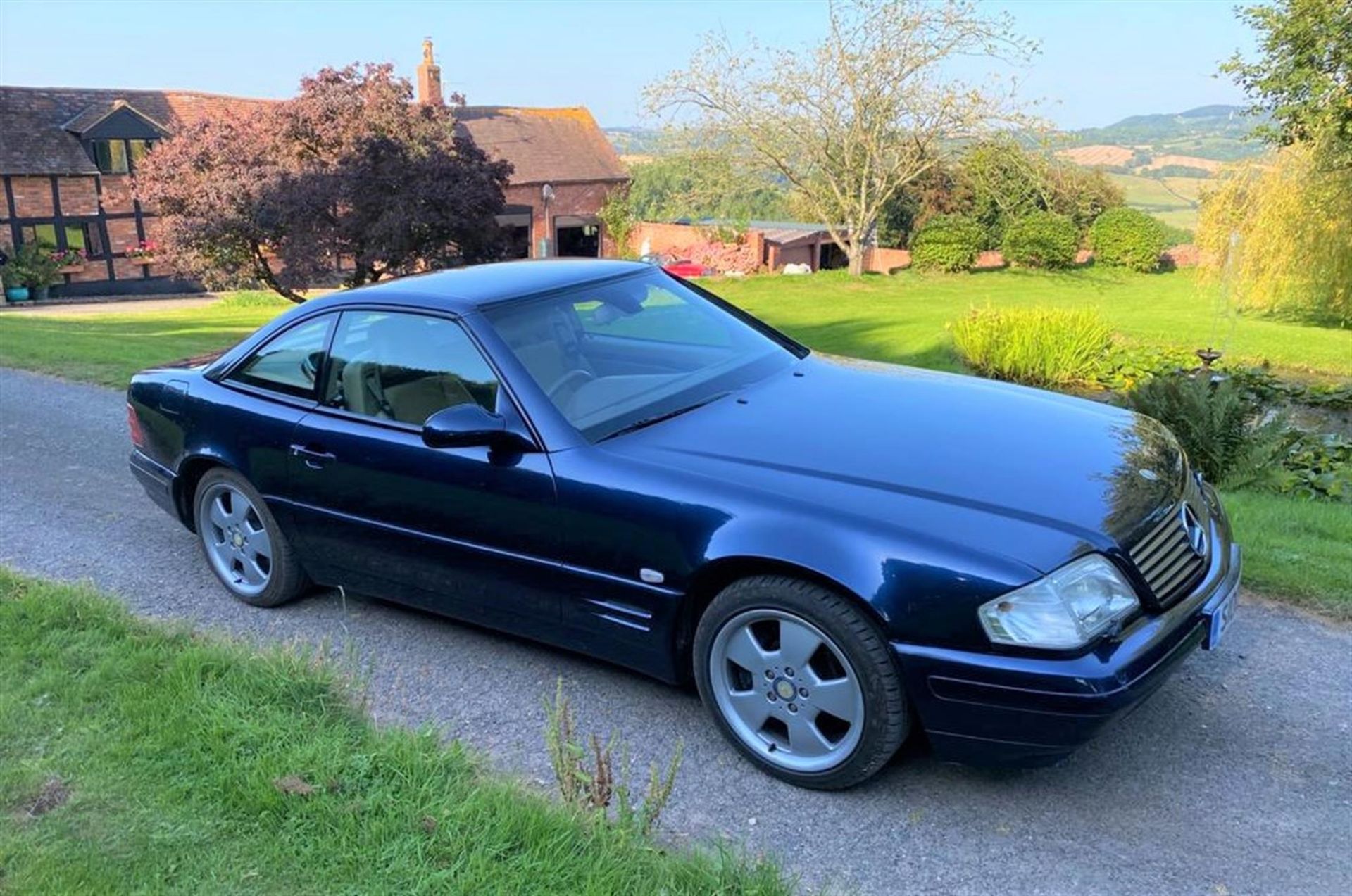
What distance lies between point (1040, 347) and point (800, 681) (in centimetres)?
902

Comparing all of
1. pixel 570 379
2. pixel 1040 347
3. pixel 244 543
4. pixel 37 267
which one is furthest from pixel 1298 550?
pixel 37 267

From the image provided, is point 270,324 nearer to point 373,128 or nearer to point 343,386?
point 343,386

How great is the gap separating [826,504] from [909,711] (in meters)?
0.65

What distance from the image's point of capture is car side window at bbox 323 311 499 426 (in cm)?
385

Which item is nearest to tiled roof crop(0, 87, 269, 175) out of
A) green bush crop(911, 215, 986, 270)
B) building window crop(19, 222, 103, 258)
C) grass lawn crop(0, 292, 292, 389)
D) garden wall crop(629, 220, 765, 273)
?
building window crop(19, 222, 103, 258)

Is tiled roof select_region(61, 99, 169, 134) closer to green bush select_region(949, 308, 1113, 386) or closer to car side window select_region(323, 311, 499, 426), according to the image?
green bush select_region(949, 308, 1113, 386)

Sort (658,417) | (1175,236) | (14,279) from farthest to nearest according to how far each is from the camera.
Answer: (1175,236) < (14,279) < (658,417)

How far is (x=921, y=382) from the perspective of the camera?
14.0 ft

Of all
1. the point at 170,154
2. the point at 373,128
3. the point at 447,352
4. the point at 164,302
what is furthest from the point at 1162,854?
the point at 164,302

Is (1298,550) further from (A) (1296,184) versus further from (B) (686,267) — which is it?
(B) (686,267)

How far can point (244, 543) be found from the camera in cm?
465

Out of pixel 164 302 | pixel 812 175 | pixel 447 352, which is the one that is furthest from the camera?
pixel 164 302

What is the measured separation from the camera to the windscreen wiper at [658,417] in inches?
142

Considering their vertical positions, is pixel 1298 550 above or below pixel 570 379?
below
